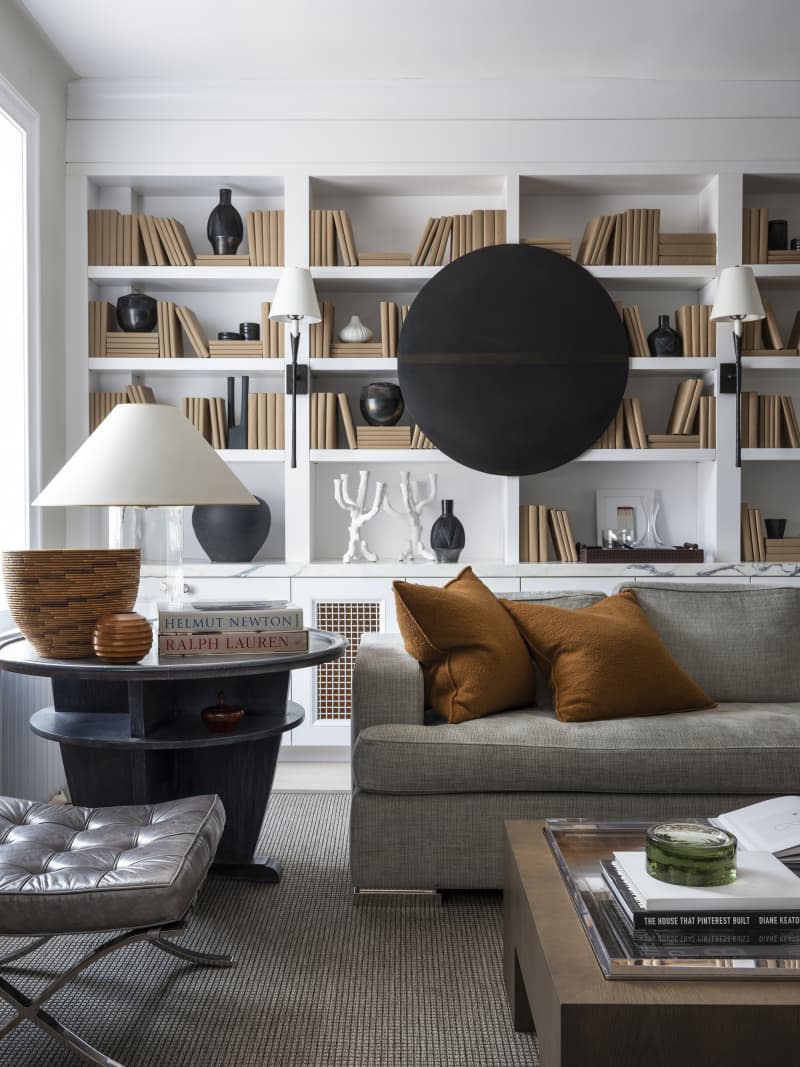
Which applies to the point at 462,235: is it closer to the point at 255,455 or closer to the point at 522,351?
the point at 522,351

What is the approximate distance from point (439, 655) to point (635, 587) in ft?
2.60

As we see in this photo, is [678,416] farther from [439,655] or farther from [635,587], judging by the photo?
[439,655]

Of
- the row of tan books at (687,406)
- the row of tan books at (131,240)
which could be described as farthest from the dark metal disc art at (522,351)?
the row of tan books at (131,240)

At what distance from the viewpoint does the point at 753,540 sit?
4164 mm

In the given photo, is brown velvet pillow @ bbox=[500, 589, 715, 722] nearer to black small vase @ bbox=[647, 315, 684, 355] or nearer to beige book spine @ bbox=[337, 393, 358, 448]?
beige book spine @ bbox=[337, 393, 358, 448]

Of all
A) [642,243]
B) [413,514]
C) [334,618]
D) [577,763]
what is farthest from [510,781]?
[642,243]

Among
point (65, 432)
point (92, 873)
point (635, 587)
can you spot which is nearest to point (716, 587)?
point (635, 587)

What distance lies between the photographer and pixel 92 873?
1729mm

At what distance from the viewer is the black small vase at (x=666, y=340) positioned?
4180 millimetres

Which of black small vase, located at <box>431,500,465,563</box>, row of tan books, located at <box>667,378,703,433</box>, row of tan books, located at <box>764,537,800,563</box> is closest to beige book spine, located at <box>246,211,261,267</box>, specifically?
black small vase, located at <box>431,500,465,563</box>

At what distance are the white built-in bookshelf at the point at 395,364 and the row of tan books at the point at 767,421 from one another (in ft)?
0.18

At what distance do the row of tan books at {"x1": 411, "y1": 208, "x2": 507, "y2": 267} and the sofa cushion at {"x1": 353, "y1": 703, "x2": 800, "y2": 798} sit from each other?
234 centimetres

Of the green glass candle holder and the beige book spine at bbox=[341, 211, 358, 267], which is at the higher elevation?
the beige book spine at bbox=[341, 211, 358, 267]

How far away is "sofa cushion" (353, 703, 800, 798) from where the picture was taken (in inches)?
99.1
